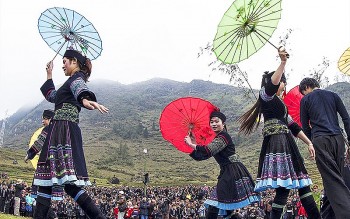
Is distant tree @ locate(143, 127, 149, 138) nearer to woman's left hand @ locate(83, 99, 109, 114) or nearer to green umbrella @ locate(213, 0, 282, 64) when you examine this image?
green umbrella @ locate(213, 0, 282, 64)

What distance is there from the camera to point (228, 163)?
240 inches

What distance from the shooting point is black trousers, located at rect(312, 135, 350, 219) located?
436 cm

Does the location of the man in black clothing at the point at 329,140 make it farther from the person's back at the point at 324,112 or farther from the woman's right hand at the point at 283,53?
the woman's right hand at the point at 283,53

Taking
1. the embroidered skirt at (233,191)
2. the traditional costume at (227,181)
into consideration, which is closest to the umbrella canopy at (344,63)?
the traditional costume at (227,181)

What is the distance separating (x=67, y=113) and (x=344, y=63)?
234 inches

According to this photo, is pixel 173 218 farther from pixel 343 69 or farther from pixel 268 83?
pixel 268 83

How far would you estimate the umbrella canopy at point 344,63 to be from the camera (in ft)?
27.3

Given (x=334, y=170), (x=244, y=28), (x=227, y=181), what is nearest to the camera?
(x=334, y=170)

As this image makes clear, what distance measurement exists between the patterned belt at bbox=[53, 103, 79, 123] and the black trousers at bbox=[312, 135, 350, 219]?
2.87 m

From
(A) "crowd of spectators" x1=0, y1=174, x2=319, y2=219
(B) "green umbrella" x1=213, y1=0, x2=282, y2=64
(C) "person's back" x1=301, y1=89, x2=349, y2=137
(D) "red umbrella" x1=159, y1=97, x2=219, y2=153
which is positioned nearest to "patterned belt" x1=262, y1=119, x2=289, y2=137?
(C) "person's back" x1=301, y1=89, x2=349, y2=137

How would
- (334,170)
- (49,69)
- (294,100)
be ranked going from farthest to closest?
(294,100) < (49,69) < (334,170)

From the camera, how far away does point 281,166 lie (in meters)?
5.34

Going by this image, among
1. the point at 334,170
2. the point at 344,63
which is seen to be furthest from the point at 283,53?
the point at 344,63

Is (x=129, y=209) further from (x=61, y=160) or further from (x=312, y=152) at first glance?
(x=312, y=152)
